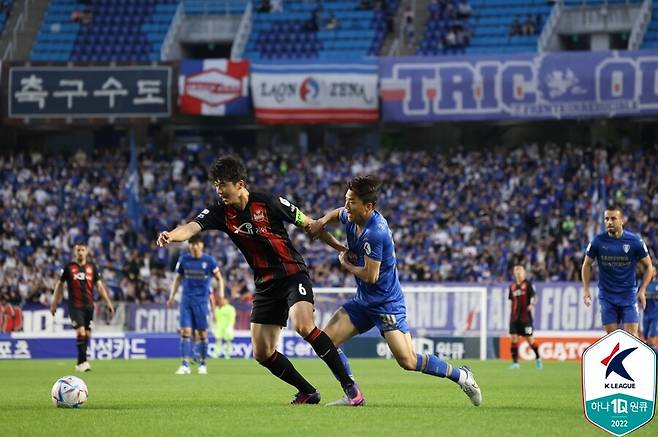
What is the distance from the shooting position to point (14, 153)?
1721 inches

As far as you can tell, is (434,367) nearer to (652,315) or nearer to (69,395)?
(69,395)

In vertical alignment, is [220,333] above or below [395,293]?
below

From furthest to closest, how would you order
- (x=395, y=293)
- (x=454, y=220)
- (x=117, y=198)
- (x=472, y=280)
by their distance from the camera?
1. (x=117, y=198)
2. (x=454, y=220)
3. (x=472, y=280)
4. (x=395, y=293)

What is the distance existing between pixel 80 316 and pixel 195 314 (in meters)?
2.25

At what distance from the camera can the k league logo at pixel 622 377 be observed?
30.1 feet

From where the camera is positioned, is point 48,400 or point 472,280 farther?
point 472,280

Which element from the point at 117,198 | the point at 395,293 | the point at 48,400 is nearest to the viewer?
the point at 395,293

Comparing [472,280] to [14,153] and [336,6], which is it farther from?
[14,153]

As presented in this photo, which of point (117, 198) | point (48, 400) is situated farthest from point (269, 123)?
point (48, 400)

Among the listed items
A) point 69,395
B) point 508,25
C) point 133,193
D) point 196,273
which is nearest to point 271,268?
point 69,395

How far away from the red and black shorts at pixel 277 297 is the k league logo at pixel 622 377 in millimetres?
4283

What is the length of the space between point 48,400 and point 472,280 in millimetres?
22184

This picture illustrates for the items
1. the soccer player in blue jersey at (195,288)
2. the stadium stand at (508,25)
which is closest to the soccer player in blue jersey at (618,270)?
the soccer player in blue jersey at (195,288)

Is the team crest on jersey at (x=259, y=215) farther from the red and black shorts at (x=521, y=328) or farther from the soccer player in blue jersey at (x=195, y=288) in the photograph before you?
the red and black shorts at (x=521, y=328)
